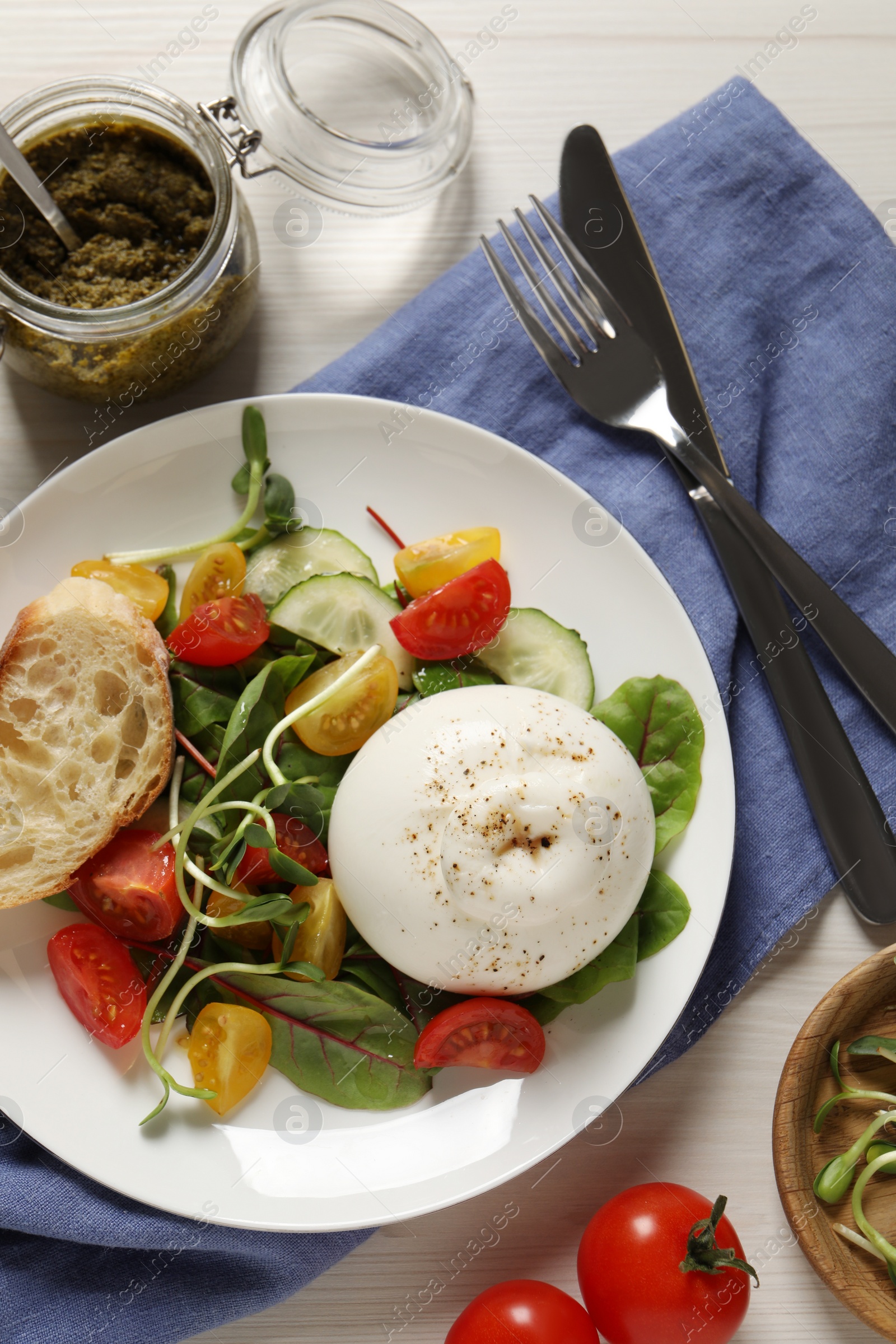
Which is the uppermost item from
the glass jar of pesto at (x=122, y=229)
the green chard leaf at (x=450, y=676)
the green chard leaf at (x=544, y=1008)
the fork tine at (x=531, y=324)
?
the glass jar of pesto at (x=122, y=229)

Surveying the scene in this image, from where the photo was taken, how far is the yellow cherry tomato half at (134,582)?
1407 millimetres

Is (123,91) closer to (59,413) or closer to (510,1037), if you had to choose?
(59,413)

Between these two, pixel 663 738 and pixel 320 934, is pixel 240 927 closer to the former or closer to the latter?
pixel 320 934

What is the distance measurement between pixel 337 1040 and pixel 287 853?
0.88 feet

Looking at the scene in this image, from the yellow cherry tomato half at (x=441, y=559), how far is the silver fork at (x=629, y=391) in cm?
30

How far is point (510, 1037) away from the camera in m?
1.31

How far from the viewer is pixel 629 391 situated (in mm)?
1522

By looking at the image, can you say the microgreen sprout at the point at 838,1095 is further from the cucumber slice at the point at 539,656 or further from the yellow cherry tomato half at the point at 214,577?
the yellow cherry tomato half at the point at 214,577

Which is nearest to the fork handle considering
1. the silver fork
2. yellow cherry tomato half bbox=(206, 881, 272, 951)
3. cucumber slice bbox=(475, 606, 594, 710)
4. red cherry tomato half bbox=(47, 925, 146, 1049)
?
the silver fork

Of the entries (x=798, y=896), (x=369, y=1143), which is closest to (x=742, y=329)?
(x=798, y=896)

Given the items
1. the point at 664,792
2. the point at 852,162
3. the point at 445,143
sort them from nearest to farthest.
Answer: the point at 664,792, the point at 445,143, the point at 852,162

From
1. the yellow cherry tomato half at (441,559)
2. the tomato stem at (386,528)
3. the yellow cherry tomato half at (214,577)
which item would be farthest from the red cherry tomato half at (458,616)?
the yellow cherry tomato half at (214,577)

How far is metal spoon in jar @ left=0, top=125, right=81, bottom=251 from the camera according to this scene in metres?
1.22

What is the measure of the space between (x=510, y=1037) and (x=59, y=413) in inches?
46.8
